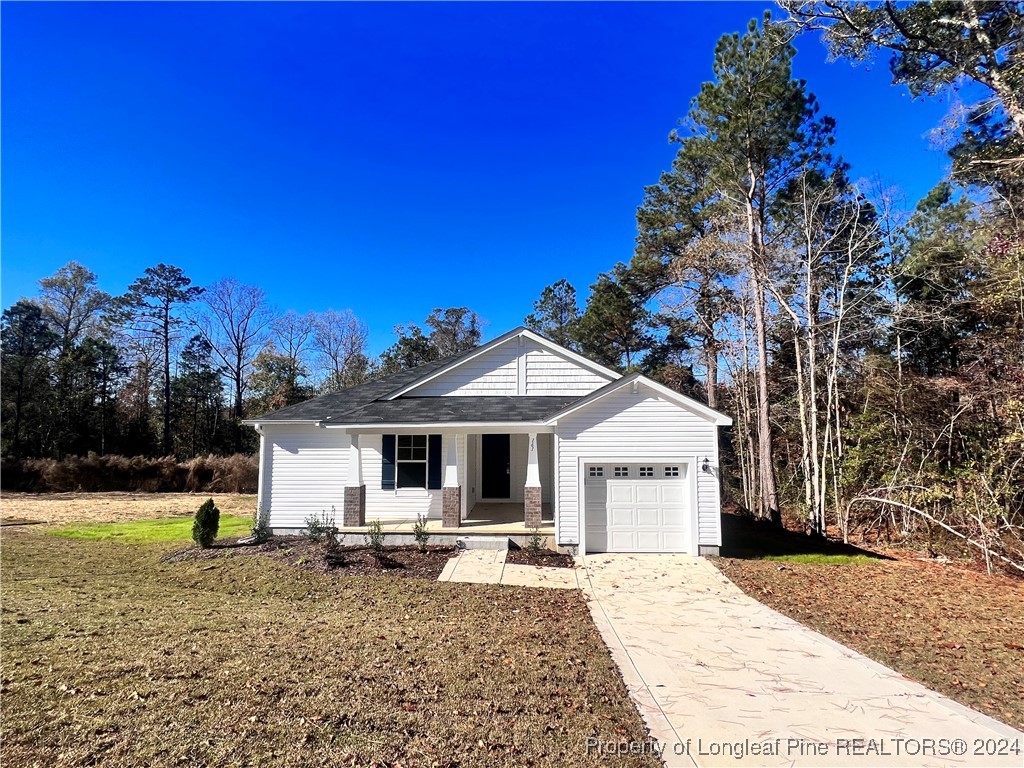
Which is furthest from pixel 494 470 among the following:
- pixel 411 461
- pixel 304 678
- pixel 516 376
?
pixel 304 678

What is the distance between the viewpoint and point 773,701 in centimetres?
448

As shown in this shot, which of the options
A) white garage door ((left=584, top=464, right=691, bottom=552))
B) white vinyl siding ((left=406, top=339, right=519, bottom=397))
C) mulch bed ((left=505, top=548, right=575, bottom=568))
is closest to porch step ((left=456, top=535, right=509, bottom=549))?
mulch bed ((left=505, top=548, right=575, bottom=568))

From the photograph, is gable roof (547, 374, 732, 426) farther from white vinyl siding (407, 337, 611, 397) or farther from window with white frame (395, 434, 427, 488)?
window with white frame (395, 434, 427, 488)

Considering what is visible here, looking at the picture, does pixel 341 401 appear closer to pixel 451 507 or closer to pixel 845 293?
pixel 451 507

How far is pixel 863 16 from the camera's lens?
11086 millimetres

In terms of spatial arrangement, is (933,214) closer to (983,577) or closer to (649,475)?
(983,577)

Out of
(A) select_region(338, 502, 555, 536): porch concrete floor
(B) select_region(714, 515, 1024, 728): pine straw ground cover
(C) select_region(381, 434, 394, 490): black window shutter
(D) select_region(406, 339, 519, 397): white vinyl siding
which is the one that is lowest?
(B) select_region(714, 515, 1024, 728): pine straw ground cover

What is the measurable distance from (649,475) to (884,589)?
450 cm

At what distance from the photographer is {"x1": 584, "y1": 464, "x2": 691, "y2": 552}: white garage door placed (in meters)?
10.8

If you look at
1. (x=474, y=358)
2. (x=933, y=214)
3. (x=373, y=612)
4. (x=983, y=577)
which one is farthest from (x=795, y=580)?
(x=933, y=214)

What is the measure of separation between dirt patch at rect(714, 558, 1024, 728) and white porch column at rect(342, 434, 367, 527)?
27.2 ft

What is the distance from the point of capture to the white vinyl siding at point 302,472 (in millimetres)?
12938

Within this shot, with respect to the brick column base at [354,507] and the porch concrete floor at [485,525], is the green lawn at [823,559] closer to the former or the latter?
the porch concrete floor at [485,525]

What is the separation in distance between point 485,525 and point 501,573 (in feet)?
9.15
